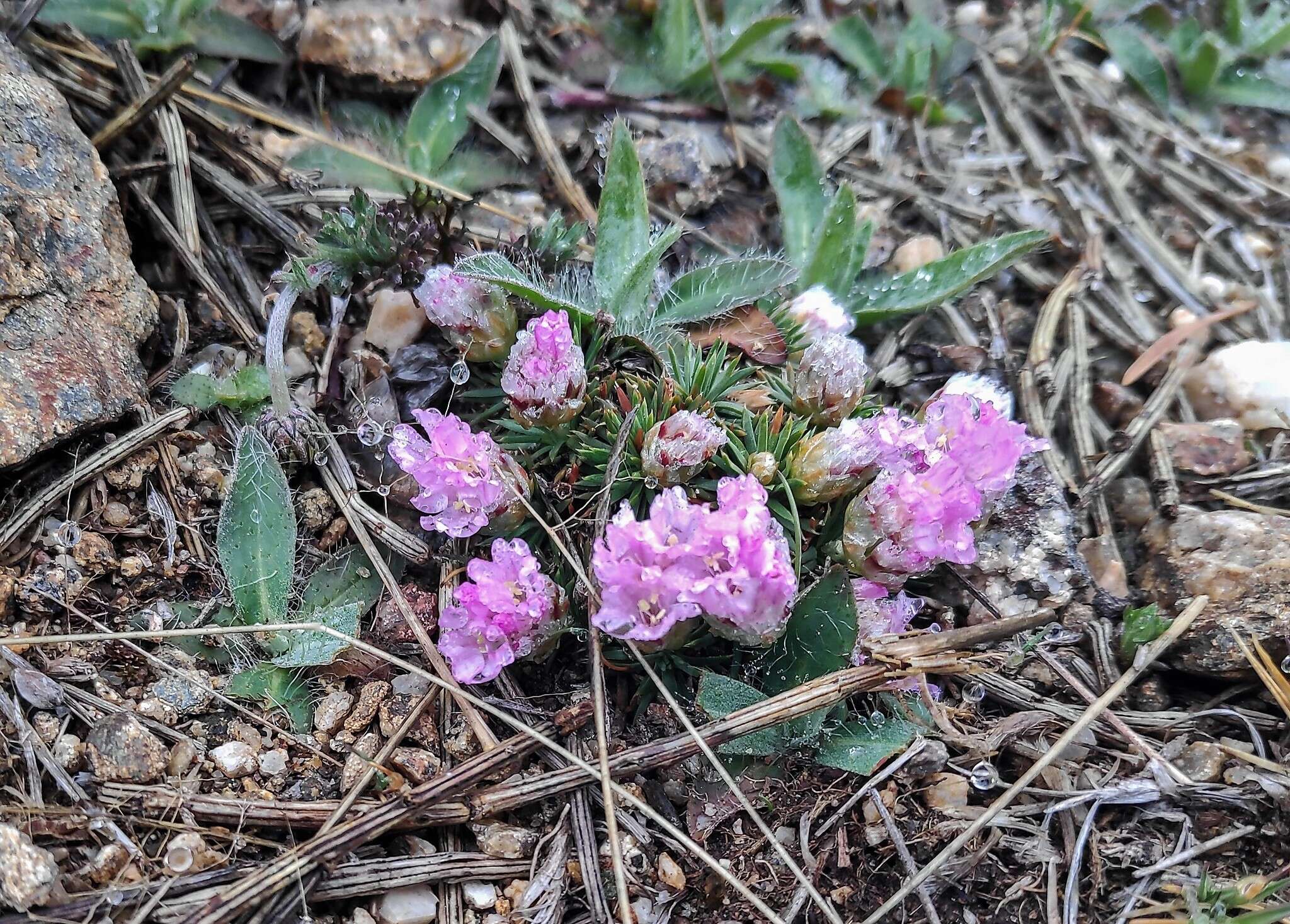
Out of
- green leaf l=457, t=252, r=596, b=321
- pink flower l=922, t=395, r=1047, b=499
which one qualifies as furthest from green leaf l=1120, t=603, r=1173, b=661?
green leaf l=457, t=252, r=596, b=321

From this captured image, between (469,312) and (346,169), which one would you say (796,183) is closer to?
(469,312)

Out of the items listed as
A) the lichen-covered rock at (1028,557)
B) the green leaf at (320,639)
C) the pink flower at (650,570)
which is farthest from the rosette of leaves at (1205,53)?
the green leaf at (320,639)

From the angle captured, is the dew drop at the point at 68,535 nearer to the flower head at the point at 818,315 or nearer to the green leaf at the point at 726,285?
the green leaf at the point at 726,285

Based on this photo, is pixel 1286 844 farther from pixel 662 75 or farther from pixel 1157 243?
pixel 662 75

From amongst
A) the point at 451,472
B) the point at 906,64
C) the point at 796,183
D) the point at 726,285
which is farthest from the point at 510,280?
the point at 906,64

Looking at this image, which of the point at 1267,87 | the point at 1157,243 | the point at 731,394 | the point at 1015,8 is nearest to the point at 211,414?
the point at 731,394

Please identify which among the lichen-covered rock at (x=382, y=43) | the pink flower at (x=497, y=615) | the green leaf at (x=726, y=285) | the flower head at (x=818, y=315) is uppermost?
the lichen-covered rock at (x=382, y=43)
